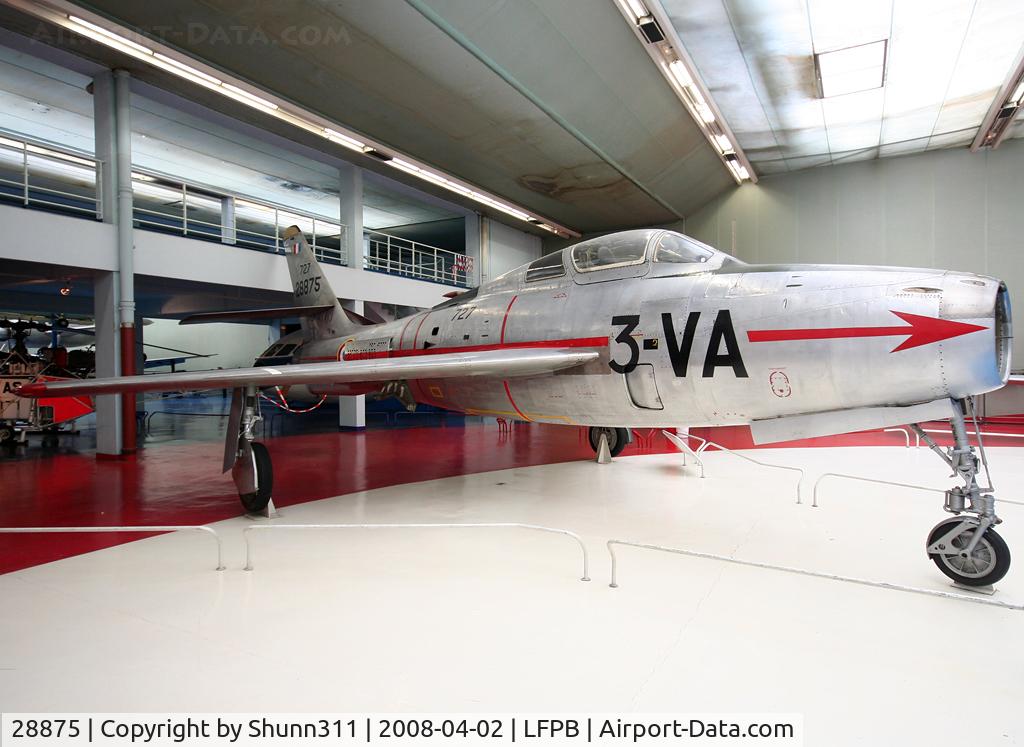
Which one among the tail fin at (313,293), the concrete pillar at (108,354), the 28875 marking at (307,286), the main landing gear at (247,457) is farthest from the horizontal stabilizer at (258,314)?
the main landing gear at (247,457)

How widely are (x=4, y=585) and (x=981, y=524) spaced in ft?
22.6

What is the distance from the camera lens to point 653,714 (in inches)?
95.7

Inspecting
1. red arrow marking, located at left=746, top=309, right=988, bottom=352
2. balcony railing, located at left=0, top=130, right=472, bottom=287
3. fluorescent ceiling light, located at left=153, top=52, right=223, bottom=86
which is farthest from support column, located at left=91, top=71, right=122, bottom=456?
red arrow marking, located at left=746, top=309, right=988, bottom=352

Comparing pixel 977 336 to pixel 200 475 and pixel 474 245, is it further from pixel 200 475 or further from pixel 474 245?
pixel 474 245

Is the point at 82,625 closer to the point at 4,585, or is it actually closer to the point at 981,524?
the point at 4,585

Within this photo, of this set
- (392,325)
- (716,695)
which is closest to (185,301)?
(392,325)

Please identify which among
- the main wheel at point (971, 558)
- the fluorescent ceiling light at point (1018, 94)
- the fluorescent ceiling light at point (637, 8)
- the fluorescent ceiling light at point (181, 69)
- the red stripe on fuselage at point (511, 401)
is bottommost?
the main wheel at point (971, 558)

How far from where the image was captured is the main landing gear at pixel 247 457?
5824 mm

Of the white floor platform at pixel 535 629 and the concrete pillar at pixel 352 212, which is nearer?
the white floor platform at pixel 535 629

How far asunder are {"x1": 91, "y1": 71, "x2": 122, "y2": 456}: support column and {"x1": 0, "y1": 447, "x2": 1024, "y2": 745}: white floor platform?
20.3ft

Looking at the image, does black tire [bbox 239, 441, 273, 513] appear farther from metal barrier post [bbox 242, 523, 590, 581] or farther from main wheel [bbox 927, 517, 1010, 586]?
main wheel [bbox 927, 517, 1010, 586]

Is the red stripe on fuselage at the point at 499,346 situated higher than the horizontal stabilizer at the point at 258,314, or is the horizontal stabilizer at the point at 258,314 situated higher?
the horizontal stabilizer at the point at 258,314

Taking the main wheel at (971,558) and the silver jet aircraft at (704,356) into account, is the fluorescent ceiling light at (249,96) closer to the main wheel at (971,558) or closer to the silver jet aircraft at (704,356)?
the silver jet aircraft at (704,356)

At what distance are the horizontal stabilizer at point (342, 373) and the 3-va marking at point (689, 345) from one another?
374 mm
